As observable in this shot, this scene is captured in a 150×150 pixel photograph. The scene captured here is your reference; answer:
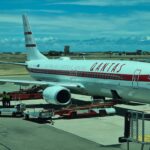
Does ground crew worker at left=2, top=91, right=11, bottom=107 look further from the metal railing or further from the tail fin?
the metal railing

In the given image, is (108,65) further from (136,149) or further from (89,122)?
(136,149)

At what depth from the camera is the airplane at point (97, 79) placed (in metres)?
24.2

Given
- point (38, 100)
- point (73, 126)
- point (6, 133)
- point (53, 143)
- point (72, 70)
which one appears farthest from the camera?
point (38, 100)

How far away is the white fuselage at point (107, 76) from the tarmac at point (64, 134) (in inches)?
75.4

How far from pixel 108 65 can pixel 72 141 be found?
9952 millimetres

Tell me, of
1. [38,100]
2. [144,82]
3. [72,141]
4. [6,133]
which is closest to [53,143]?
[72,141]

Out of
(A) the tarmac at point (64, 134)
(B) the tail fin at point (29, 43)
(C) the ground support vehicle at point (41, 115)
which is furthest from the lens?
(B) the tail fin at point (29, 43)

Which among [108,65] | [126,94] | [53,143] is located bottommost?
[53,143]

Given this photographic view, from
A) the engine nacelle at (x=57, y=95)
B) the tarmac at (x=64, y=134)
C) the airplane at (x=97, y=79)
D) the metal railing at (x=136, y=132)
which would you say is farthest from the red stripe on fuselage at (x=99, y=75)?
the metal railing at (x=136, y=132)

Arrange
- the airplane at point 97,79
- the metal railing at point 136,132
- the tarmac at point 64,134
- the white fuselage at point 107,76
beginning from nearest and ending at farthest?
the metal railing at point 136,132 < the tarmac at point 64,134 < the white fuselage at point 107,76 < the airplane at point 97,79

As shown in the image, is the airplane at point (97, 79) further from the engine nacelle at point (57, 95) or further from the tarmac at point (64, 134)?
the tarmac at point (64, 134)

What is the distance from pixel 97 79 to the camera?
2752 centimetres

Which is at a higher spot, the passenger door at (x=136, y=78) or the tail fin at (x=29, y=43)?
the tail fin at (x=29, y=43)

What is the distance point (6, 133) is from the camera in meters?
20.2
